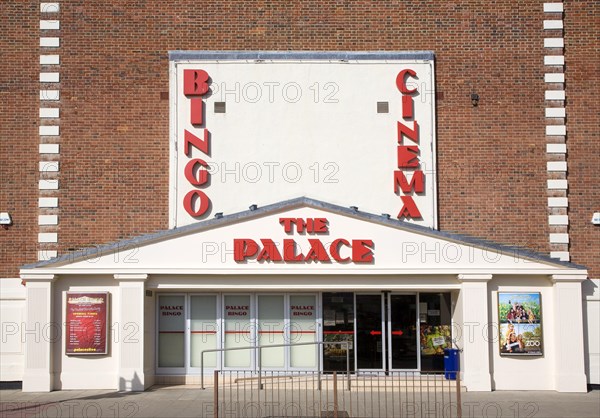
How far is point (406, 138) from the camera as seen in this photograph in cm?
1977

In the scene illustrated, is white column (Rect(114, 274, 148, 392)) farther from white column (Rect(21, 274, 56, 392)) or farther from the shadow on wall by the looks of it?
the shadow on wall

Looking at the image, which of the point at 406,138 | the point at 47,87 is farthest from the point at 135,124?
the point at 406,138

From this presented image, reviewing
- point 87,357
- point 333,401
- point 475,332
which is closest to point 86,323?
point 87,357

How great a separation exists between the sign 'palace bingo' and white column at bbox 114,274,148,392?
216 centimetres

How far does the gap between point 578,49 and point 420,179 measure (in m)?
5.40

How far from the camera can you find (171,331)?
62.6 feet

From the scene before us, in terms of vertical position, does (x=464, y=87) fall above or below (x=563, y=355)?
above

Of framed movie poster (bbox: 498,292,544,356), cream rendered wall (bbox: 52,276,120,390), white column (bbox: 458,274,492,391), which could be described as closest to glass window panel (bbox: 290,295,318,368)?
A: white column (bbox: 458,274,492,391)

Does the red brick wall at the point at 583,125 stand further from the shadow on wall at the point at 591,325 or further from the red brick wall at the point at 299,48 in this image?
the shadow on wall at the point at 591,325

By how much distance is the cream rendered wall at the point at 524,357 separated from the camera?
58.9 feet

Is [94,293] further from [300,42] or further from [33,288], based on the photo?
[300,42]

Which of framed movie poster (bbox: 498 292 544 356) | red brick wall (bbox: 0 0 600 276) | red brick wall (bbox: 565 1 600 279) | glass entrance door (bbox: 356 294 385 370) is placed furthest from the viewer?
red brick wall (bbox: 0 0 600 276)

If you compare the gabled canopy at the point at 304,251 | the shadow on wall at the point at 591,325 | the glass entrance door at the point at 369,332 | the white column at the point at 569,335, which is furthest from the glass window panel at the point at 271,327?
the shadow on wall at the point at 591,325

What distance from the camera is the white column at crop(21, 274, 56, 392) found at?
58.0 ft
